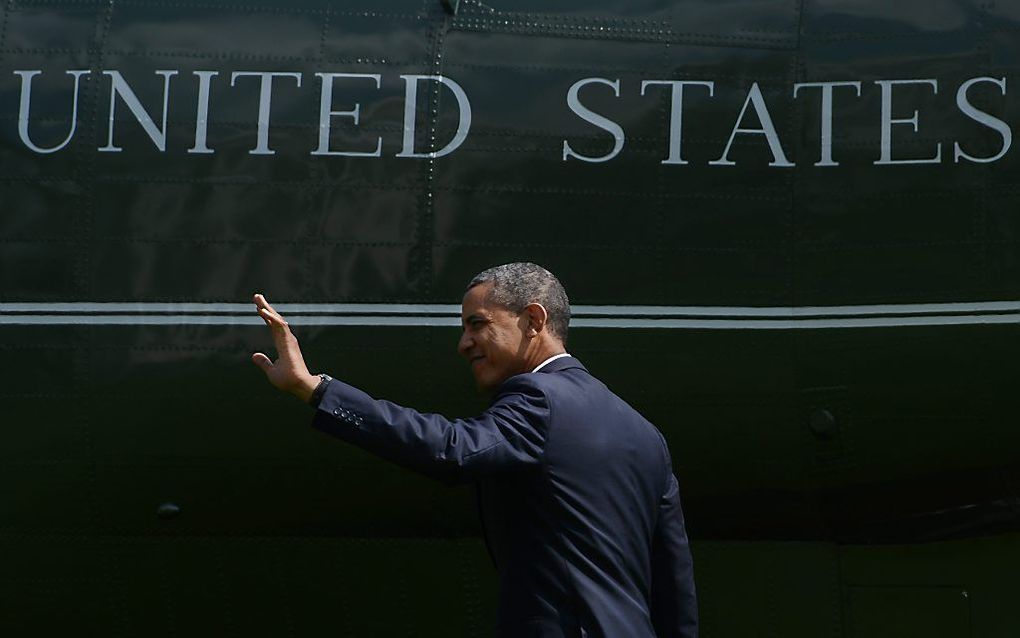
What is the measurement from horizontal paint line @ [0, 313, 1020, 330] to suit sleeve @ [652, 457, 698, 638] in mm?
1567

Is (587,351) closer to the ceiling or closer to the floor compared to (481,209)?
closer to the floor

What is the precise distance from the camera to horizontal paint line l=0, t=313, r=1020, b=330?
4.61m

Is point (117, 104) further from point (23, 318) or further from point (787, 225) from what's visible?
point (787, 225)

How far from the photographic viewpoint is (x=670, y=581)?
3.20 metres

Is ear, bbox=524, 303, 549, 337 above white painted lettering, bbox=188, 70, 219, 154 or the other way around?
the other way around

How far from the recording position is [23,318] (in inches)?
194

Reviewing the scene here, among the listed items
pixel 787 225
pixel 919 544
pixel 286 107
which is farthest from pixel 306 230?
pixel 919 544

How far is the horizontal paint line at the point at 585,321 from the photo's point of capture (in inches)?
182

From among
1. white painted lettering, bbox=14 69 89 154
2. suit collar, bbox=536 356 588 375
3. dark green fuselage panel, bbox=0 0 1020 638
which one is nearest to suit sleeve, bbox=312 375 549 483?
suit collar, bbox=536 356 588 375

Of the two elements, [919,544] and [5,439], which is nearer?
[919,544]

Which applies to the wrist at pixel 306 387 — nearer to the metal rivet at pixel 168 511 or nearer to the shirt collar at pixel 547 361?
the shirt collar at pixel 547 361

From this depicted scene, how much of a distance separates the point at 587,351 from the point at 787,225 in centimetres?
85

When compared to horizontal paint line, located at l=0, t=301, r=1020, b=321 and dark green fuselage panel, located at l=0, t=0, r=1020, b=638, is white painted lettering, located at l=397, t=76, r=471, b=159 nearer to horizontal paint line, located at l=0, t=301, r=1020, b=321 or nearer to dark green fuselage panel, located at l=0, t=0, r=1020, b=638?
dark green fuselage panel, located at l=0, t=0, r=1020, b=638

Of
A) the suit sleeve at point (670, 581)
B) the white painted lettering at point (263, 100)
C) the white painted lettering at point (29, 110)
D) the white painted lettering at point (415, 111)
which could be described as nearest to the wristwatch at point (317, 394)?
the suit sleeve at point (670, 581)
